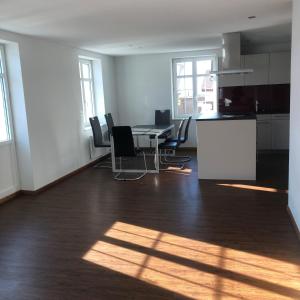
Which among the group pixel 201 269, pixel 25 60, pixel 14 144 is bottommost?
pixel 201 269

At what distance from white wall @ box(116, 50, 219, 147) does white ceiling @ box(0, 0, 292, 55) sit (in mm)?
2055

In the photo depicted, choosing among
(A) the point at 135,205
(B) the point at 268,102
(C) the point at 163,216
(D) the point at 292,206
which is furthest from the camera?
(B) the point at 268,102

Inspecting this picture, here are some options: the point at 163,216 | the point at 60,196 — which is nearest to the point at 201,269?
the point at 163,216

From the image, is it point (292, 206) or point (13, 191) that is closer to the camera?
point (292, 206)

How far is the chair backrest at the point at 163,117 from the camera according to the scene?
26.3 ft

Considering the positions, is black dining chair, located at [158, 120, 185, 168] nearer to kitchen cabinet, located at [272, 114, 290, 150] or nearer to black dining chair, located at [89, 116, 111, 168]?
black dining chair, located at [89, 116, 111, 168]

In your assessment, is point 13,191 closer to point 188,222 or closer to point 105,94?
point 188,222

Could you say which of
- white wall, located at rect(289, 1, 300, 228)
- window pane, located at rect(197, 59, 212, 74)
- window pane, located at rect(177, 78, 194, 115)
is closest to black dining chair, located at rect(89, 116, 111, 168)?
window pane, located at rect(177, 78, 194, 115)

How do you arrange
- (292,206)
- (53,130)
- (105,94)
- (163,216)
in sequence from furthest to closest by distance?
(105,94) < (53,130) < (163,216) < (292,206)

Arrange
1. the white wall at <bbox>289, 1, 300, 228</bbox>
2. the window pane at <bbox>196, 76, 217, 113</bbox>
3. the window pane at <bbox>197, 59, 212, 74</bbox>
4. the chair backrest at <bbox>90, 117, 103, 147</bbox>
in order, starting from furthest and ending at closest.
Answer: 1. the window pane at <bbox>196, 76, 217, 113</bbox>
2. the window pane at <bbox>197, 59, 212, 74</bbox>
3. the chair backrest at <bbox>90, 117, 103, 147</bbox>
4. the white wall at <bbox>289, 1, 300, 228</bbox>

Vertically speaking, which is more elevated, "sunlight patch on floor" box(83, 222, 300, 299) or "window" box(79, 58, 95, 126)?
"window" box(79, 58, 95, 126)

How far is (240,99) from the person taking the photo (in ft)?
24.0

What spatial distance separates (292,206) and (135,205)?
6.42 ft

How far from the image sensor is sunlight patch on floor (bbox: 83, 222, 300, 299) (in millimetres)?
2481
